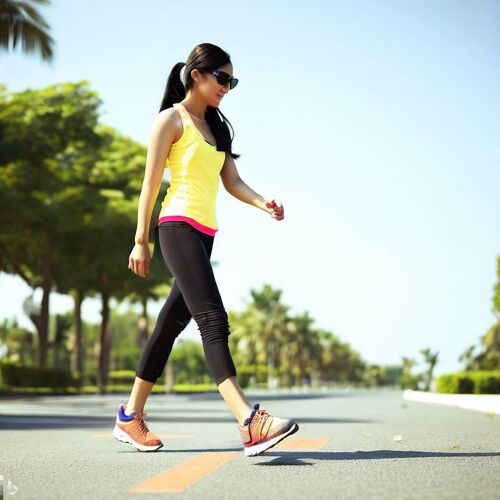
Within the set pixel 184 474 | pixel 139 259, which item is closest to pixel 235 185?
pixel 139 259

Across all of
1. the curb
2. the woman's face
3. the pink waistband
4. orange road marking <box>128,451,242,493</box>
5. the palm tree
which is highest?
the palm tree

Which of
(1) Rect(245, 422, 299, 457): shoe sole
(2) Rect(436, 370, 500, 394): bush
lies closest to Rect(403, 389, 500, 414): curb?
(2) Rect(436, 370, 500, 394): bush

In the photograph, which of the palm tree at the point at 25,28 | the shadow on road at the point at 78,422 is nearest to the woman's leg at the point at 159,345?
the shadow on road at the point at 78,422

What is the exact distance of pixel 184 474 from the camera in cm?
458

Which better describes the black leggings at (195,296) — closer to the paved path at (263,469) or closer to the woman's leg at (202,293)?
the woman's leg at (202,293)

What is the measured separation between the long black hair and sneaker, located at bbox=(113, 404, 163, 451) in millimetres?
1816

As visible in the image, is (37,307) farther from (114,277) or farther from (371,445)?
(371,445)

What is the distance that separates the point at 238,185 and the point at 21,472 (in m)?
2.34

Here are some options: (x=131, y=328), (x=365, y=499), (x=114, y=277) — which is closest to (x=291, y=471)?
(x=365, y=499)

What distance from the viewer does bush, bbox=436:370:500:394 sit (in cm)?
2392

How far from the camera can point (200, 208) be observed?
18.1 feet

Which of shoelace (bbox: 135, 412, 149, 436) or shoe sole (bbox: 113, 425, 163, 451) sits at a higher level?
shoelace (bbox: 135, 412, 149, 436)

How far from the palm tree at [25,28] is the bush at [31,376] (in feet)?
62.7

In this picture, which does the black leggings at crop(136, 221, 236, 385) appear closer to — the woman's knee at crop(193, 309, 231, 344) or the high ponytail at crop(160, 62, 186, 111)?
the woman's knee at crop(193, 309, 231, 344)
